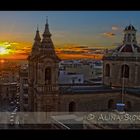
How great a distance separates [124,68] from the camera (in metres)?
6.37

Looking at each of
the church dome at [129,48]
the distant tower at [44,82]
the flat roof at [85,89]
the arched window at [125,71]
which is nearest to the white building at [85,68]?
the flat roof at [85,89]

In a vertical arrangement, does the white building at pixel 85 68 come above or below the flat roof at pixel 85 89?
above

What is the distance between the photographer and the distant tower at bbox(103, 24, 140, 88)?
5594 millimetres

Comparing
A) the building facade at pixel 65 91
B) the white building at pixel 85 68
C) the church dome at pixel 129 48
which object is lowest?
the building facade at pixel 65 91

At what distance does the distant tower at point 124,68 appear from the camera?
559 cm

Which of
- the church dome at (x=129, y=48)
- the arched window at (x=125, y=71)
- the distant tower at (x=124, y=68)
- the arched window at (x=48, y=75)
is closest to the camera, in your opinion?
the church dome at (x=129, y=48)

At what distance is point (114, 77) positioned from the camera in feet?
19.7

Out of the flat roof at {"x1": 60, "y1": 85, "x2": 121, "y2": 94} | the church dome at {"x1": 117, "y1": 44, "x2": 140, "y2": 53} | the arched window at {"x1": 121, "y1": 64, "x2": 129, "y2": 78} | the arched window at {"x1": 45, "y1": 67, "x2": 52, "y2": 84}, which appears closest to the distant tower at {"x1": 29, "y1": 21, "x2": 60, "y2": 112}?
the arched window at {"x1": 45, "y1": 67, "x2": 52, "y2": 84}

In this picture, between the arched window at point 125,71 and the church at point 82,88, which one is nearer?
the church at point 82,88

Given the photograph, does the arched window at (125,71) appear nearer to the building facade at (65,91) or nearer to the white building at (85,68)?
the building facade at (65,91)

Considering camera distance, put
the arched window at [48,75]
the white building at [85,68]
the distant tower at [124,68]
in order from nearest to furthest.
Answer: the white building at [85,68] → the distant tower at [124,68] → the arched window at [48,75]

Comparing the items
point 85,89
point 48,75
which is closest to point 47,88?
point 48,75
